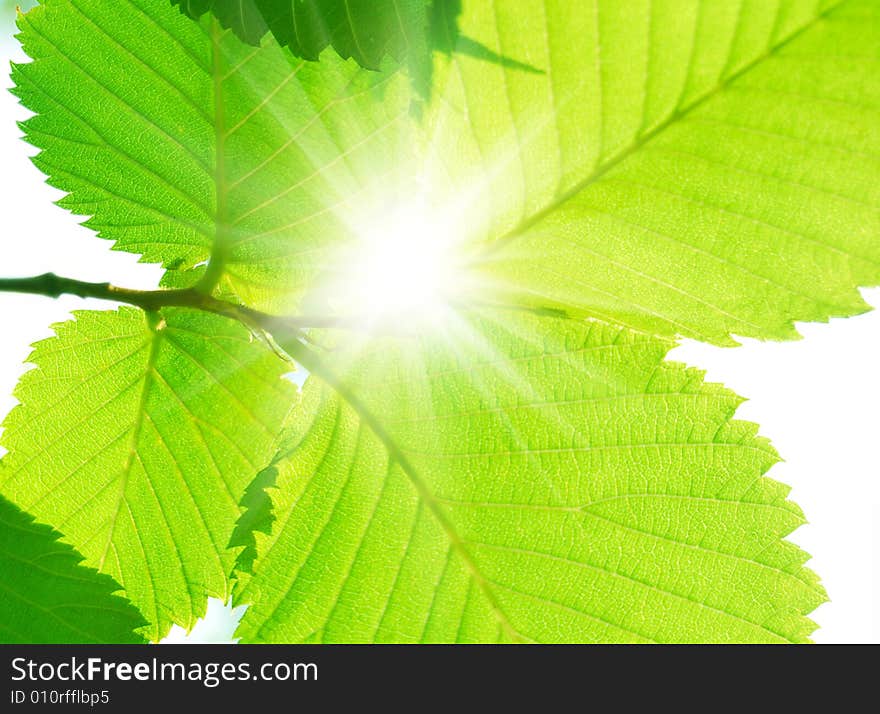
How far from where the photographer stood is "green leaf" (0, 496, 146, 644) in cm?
104

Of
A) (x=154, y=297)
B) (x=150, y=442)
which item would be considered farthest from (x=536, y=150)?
(x=150, y=442)

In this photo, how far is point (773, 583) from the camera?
1008 millimetres

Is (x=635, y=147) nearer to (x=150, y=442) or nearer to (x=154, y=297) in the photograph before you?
(x=154, y=297)

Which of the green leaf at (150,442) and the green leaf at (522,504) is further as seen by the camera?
the green leaf at (150,442)

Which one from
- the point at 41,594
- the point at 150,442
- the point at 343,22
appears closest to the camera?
the point at 343,22

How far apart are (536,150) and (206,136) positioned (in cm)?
44

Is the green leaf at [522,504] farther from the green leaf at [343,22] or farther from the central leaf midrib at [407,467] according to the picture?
the green leaf at [343,22]

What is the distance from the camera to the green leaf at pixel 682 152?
82cm

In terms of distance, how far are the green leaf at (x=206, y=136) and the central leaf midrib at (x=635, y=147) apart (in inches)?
6.0

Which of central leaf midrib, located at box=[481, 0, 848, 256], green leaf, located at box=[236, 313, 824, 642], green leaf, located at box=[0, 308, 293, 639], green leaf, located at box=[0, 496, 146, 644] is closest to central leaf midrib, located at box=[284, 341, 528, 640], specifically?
green leaf, located at box=[236, 313, 824, 642]

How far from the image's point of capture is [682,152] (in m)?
0.90

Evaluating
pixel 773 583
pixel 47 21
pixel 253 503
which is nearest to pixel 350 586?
pixel 253 503

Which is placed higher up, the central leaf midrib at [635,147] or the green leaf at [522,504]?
the central leaf midrib at [635,147]

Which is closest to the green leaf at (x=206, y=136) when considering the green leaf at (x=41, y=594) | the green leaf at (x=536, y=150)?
the green leaf at (x=536, y=150)
